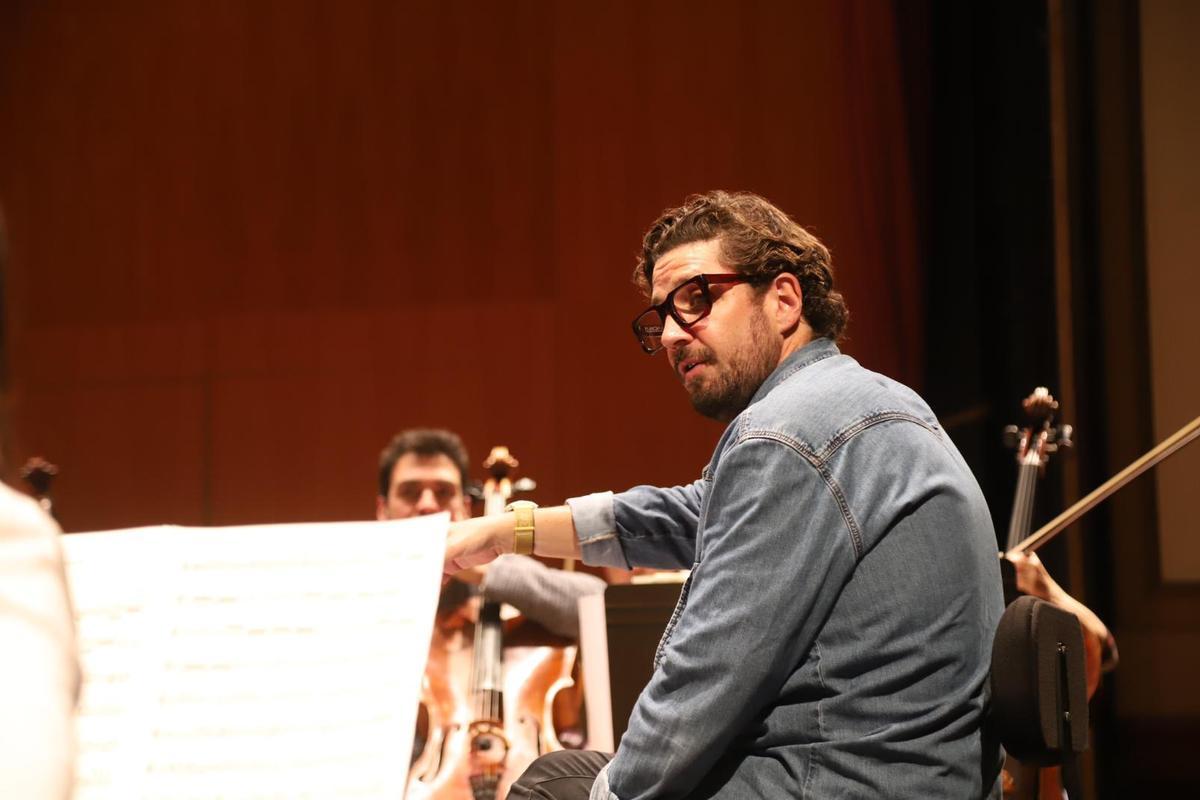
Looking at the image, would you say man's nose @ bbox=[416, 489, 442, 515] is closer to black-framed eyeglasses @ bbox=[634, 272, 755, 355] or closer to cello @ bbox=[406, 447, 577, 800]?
cello @ bbox=[406, 447, 577, 800]

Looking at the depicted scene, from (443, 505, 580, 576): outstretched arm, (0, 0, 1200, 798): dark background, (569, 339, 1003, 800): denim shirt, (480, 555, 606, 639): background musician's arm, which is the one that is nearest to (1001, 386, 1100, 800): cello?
(0, 0, 1200, 798): dark background

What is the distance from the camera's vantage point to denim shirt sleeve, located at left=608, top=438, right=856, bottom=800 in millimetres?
1136

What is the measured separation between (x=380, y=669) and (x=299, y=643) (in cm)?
9

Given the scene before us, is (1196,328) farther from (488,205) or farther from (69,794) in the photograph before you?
(69,794)

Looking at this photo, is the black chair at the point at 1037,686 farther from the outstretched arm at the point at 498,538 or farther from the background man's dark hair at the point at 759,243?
the outstretched arm at the point at 498,538

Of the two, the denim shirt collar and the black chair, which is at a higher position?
the denim shirt collar

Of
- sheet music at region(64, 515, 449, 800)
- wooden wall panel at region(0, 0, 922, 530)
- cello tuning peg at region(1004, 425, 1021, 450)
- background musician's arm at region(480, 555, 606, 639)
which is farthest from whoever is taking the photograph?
wooden wall panel at region(0, 0, 922, 530)

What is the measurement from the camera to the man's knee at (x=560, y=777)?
1431 mm

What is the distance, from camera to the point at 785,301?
154 centimetres

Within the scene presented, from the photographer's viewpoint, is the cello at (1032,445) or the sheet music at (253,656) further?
the cello at (1032,445)

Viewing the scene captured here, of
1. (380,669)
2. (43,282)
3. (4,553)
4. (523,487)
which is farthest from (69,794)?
(43,282)

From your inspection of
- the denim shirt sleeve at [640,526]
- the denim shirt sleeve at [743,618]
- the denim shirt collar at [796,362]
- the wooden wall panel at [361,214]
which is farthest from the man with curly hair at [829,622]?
the wooden wall panel at [361,214]

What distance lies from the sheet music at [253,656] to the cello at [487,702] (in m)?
1.17

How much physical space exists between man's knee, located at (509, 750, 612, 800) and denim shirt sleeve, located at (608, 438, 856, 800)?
25 centimetres
